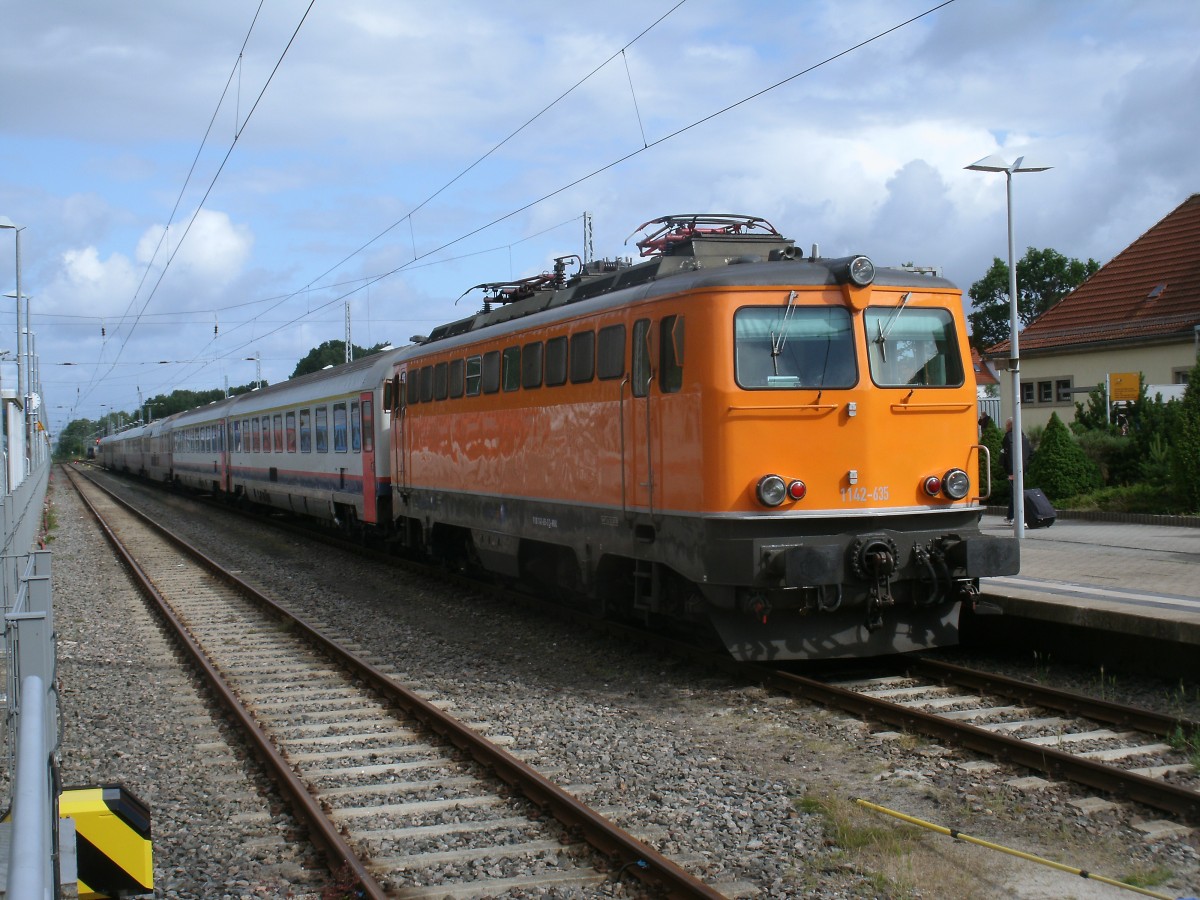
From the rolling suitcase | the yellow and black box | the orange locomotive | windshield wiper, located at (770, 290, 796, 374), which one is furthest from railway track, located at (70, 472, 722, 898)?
the rolling suitcase

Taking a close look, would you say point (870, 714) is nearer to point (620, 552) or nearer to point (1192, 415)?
point (620, 552)

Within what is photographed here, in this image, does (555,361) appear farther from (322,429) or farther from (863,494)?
(322,429)

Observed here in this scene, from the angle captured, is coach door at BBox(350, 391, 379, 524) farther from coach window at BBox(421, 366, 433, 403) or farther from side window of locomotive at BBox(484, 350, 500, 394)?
side window of locomotive at BBox(484, 350, 500, 394)

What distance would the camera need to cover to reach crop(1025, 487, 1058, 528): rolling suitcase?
16.0m

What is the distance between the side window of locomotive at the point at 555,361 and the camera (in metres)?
11.2

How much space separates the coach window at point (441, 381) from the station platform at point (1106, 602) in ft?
22.1

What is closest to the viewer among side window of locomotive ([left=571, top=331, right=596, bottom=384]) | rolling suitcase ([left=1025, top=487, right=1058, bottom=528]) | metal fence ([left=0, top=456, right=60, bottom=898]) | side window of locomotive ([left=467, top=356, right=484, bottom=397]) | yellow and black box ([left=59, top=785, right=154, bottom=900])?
metal fence ([left=0, top=456, right=60, bottom=898])

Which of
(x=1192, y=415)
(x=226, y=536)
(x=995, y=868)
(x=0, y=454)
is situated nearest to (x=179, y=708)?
(x=995, y=868)

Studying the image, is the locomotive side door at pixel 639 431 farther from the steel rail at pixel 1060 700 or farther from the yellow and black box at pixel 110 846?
the yellow and black box at pixel 110 846

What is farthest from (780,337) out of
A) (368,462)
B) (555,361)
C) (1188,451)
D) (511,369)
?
(368,462)

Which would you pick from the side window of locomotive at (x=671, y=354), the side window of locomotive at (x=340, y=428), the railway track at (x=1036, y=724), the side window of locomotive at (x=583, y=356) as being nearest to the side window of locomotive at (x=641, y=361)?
the side window of locomotive at (x=671, y=354)

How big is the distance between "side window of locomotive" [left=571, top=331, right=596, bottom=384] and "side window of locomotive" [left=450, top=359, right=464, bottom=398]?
3.39 meters

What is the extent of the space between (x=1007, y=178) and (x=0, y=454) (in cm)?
1390

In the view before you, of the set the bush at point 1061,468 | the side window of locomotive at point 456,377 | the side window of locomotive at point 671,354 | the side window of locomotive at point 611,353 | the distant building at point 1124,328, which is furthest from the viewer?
the distant building at point 1124,328
